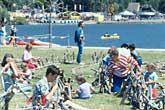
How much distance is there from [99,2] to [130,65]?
167698 mm

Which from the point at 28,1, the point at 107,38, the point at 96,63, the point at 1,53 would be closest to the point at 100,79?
the point at 96,63

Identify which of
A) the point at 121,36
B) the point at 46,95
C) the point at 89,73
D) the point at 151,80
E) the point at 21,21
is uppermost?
the point at 46,95

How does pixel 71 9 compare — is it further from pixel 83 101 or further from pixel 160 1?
pixel 83 101

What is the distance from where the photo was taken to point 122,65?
1698 centimetres

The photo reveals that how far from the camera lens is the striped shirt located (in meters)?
17.0

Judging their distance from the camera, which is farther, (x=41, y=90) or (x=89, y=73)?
(x=89, y=73)

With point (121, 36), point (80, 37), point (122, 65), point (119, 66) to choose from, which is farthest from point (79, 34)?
point (121, 36)

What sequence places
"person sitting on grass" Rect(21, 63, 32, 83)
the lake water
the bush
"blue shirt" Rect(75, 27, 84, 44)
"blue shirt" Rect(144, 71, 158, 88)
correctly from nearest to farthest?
1. "blue shirt" Rect(144, 71, 158, 88)
2. "person sitting on grass" Rect(21, 63, 32, 83)
3. "blue shirt" Rect(75, 27, 84, 44)
4. the lake water
5. the bush

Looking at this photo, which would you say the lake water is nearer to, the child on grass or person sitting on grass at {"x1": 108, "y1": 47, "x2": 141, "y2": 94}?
person sitting on grass at {"x1": 108, "y1": 47, "x2": 141, "y2": 94}

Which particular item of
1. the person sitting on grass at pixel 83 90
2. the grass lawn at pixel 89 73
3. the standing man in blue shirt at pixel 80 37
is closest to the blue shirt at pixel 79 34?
the standing man in blue shirt at pixel 80 37

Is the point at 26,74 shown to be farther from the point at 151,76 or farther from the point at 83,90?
the point at 151,76

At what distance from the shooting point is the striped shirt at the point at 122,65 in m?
17.0

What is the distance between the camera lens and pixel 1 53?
31125 millimetres

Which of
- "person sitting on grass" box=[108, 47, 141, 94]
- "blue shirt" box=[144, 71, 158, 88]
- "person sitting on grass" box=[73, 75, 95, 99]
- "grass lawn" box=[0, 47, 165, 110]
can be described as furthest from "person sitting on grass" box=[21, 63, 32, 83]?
"blue shirt" box=[144, 71, 158, 88]
